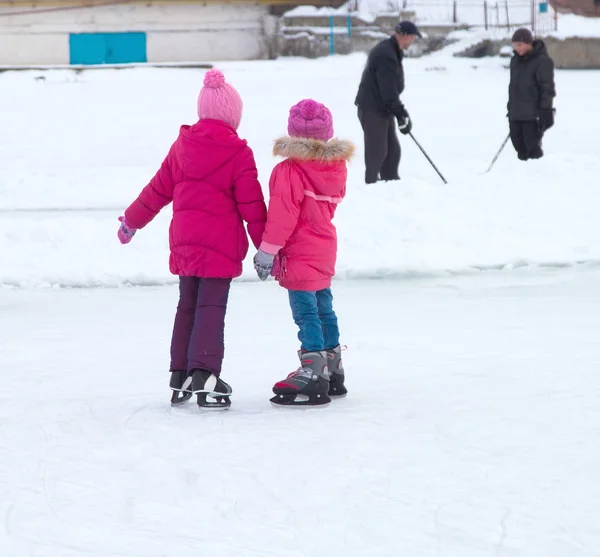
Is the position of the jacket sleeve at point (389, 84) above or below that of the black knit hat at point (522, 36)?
below

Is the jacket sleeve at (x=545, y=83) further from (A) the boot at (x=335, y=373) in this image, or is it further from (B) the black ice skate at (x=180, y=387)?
(B) the black ice skate at (x=180, y=387)

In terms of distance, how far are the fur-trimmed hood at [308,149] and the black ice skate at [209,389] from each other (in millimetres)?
820

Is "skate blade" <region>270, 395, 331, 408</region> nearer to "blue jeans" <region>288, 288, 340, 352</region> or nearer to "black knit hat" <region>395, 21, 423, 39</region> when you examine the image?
"blue jeans" <region>288, 288, 340, 352</region>

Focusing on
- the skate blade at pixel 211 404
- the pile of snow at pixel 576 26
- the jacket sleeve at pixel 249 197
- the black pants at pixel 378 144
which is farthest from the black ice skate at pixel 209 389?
the pile of snow at pixel 576 26

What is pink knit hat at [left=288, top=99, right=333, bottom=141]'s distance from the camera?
3.87 metres

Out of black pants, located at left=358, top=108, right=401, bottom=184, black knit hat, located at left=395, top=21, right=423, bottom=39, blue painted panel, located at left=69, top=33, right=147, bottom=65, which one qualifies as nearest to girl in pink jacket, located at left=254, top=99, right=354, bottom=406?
black knit hat, located at left=395, top=21, right=423, bottom=39

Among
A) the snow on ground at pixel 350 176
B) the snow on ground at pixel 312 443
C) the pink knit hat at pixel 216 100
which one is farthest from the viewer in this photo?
the snow on ground at pixel 350 176

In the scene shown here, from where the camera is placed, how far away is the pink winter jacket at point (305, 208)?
12.4ft

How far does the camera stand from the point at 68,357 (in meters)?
4.89

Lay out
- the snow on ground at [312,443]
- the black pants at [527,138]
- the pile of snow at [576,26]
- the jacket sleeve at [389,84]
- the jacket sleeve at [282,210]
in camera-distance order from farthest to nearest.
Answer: the pile of snow at [576,26] → the black pants at [527,138] → the jacket sleeve at [389,84] → the jacket sleeve at [282,210] → the snow on ground at [312,443]

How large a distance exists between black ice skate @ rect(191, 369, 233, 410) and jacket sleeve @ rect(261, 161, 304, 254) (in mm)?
518

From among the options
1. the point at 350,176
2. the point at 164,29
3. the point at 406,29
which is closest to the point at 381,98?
the point at 406,29

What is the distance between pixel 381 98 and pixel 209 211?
5.05 m

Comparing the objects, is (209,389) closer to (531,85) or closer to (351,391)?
(351,391)
